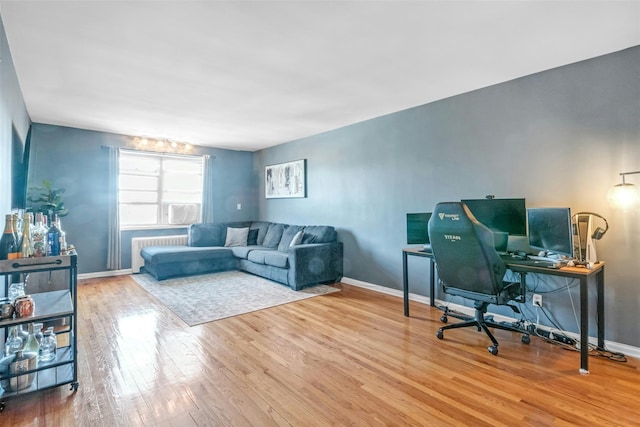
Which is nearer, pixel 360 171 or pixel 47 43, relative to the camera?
pixel 47 43

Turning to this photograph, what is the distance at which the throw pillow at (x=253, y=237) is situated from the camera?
243 inches

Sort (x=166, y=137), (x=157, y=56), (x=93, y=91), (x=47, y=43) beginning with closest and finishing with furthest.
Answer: (x=47, y=43) < (x=157, y=56) < (x=93, y=91) < (x=166, y=137)

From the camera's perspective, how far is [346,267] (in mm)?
4840

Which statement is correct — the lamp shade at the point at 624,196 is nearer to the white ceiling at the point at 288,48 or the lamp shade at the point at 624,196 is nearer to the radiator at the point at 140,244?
the white ceiling at the point at 288,48

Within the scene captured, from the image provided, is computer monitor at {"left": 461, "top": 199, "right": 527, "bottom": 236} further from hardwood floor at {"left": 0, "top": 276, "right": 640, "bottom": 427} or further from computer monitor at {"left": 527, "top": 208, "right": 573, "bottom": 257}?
hardwood floor at {"left": 0, "top": 276, "right": 640, "bottom": 427}

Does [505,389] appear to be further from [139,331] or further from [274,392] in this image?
[139,331]

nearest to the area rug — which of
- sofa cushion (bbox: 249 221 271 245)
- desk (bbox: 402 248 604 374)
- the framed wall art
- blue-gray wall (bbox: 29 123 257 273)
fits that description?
blue-gray wall (bbox: 29 123 257 273)

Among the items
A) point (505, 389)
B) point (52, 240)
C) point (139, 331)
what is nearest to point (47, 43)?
point (52, 240)

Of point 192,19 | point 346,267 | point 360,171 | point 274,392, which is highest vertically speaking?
point 192,19

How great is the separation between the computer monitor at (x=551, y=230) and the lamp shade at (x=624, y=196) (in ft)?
1.11

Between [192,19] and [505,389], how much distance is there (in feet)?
10.2

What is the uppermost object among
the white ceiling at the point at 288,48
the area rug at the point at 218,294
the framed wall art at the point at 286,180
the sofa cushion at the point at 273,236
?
the white ceiling at the point at 288,48

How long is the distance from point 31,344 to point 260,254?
3.07 meters

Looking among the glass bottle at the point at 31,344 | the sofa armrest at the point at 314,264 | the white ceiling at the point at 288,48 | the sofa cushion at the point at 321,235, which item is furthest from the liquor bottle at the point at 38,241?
the sofa cushion at the point at 321,235
